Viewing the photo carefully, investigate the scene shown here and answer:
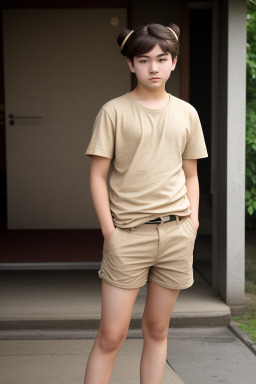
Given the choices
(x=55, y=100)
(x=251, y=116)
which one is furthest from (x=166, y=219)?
(x=55, y=100)

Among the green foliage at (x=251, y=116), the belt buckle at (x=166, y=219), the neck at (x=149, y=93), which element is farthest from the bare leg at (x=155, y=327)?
the green foliage at (x=251, y=116)

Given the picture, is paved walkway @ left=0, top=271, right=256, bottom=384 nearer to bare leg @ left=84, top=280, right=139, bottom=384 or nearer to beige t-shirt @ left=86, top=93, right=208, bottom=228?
bare leg @ left=84, top=280, right=139, bottom=384

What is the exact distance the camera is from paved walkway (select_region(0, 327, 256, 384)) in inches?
133

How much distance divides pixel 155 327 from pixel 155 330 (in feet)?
0.06

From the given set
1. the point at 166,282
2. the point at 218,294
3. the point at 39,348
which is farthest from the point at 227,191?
the point at 166,282

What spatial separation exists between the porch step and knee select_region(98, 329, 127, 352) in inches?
67.6

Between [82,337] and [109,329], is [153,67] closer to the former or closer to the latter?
[109,329]

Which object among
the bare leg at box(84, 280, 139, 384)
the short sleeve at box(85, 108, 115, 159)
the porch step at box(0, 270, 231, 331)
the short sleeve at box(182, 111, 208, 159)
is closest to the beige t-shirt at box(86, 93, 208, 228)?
the short sleeve at box(85, 108, 115, 159)

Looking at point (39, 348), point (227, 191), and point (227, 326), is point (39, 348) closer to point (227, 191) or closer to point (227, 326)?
point (227, 326)

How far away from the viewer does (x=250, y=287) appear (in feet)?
18.0

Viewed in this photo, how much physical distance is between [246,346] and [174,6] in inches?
171

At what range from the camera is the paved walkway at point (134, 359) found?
3.38 meters

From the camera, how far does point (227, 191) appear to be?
4.45 m

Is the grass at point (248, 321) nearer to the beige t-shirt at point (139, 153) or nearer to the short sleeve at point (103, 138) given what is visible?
the beige t-shirt at point (139, 153)
